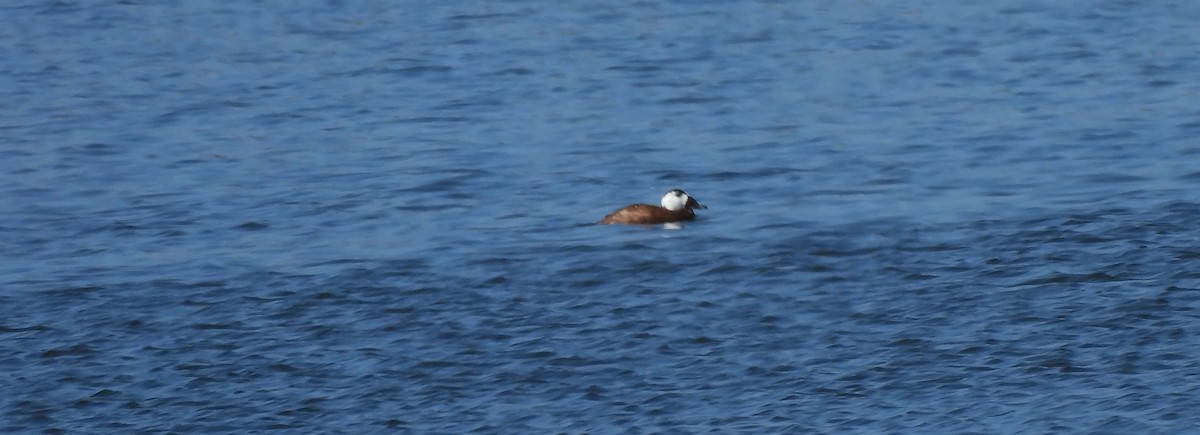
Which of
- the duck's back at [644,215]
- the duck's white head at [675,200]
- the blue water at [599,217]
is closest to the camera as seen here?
the blue water at [599,217]

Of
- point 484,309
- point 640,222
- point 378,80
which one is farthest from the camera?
point 378,80

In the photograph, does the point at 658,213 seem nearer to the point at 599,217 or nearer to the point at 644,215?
the point at 644,215

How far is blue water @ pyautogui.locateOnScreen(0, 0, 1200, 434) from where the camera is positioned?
524 inches

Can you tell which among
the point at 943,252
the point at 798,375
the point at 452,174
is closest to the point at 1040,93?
the point at 452,174

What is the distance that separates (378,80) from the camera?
29000mm

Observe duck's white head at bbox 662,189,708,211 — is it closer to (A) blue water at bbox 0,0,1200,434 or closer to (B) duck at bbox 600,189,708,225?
(B) duck at bbox 600,189,708,225

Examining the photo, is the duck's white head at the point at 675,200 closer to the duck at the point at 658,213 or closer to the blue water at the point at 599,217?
the duck at the point at 658,213

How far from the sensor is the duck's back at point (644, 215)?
19.0 meters

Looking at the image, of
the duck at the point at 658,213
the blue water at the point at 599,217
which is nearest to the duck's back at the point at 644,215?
the duck at the point at 658,213

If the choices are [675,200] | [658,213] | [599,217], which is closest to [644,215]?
[658,213]

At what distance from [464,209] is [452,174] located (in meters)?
2.02

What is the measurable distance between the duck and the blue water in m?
0.26

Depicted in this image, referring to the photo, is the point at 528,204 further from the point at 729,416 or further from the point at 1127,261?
the point at 729,416

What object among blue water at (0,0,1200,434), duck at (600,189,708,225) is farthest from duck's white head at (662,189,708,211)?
blue water at (0,0,1200,434)
